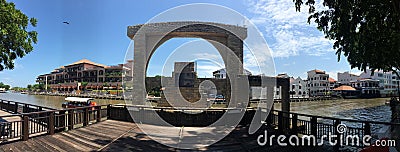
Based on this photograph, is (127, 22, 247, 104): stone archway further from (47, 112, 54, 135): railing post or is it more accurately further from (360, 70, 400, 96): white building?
(360, 70, 400, 96): white building

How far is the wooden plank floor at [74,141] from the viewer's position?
559 centimetres

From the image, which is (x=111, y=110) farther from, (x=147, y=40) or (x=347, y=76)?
(x=347, y=76)

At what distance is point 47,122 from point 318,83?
63.6 meters

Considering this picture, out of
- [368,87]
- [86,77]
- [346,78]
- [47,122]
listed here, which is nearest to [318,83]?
[368,87]

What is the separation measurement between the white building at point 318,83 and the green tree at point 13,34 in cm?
6124

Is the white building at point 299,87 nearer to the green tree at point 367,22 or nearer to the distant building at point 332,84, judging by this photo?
the distant building at point 332,84

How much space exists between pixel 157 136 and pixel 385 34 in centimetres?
769

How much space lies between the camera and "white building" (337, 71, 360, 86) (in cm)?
6495

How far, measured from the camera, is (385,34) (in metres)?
6.80

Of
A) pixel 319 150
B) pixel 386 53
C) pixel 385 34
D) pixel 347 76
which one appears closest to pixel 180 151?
pixel 319 150

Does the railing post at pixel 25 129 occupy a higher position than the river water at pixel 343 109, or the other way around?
the railing post at pixel 25 129

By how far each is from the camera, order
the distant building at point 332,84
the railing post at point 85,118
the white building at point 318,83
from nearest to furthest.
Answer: the railing post at point 85,118 < the white building at point 318,83 < the distant building at point 332,84

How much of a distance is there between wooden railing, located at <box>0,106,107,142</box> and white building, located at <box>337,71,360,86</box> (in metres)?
72.9

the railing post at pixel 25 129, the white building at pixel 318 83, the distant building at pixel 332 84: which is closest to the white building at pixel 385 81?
the distant building at pixel 332 84
